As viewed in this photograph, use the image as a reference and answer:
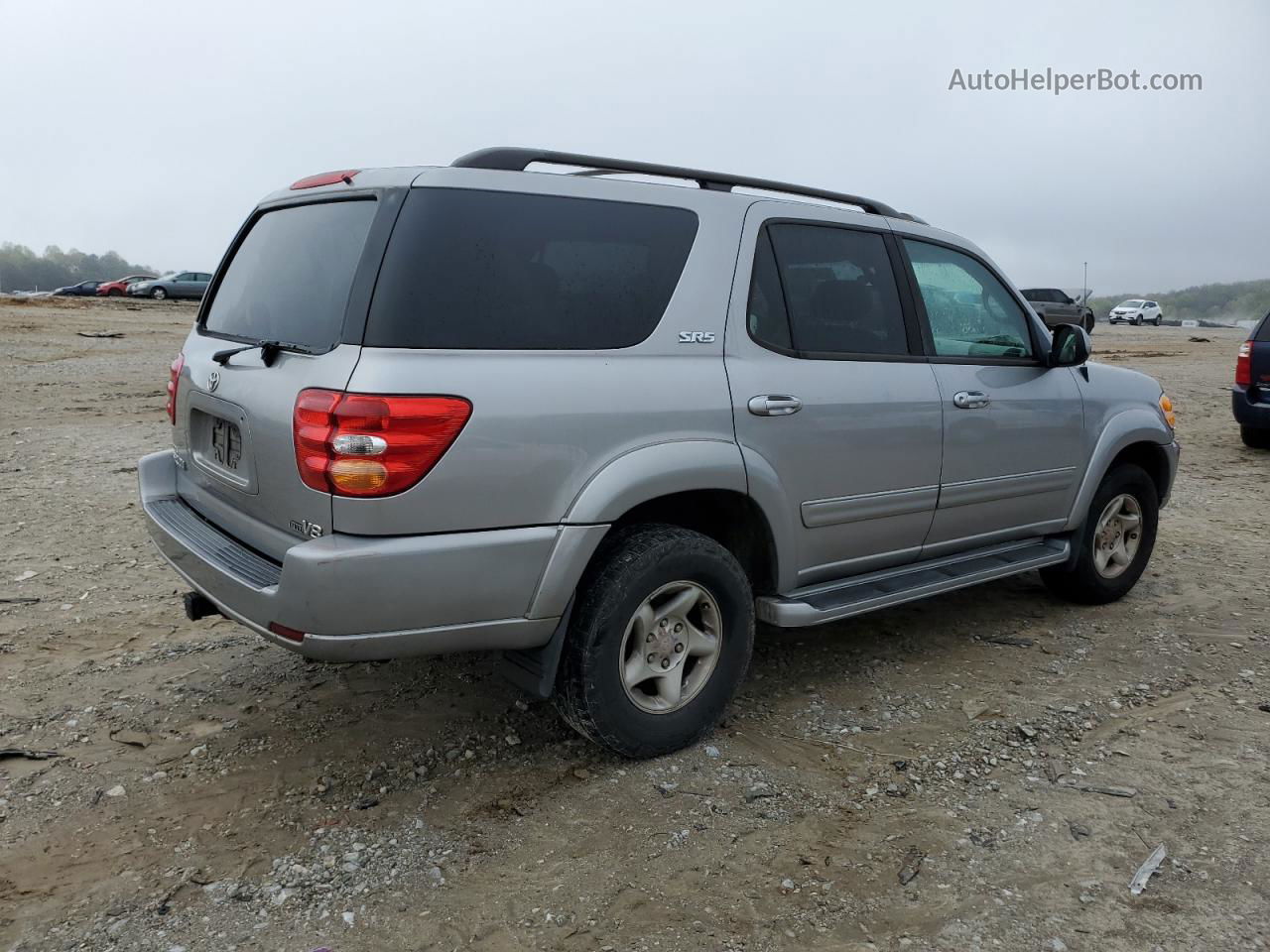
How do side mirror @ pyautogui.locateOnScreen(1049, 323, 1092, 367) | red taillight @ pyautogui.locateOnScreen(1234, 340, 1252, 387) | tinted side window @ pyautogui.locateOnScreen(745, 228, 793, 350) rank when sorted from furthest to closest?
red taillight @ pyautogui.locateOnScreen(1234, 340, 1252, 387) < side mirror @ pyautogui.locateOnScreen(1049, 323, 1092, 367) < tinted side window @ pyautogui.locateOnScreen(745, 228, 793, 350)

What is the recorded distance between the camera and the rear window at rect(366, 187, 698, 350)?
9.57 ft

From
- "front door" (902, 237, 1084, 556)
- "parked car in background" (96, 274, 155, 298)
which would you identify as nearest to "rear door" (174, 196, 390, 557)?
"front door" (902, 237, 1084, 556)

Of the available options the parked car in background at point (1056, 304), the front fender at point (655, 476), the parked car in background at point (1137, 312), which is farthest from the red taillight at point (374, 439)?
the parked car in background at point (1137, 312)

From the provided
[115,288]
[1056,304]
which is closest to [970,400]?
[1056,304]

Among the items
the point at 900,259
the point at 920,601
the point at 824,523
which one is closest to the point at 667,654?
the point at 824,523

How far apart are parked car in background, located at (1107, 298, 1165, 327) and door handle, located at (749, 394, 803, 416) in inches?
2061

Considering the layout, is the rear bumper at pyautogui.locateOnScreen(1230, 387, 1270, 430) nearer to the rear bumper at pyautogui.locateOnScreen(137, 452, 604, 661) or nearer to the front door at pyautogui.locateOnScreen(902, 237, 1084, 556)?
the front door at pyautogui.locateOnScreen(902, 237, 1084, 556)

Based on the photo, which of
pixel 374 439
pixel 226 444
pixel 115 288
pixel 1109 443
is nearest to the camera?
pixel 374 439

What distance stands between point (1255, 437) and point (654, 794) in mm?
9832

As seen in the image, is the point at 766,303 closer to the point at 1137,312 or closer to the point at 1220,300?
the point at 1137,312

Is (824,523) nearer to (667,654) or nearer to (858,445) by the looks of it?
(858,445)

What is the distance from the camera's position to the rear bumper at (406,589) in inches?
110

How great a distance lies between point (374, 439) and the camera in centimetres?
277

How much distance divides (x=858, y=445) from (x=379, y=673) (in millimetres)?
2104
